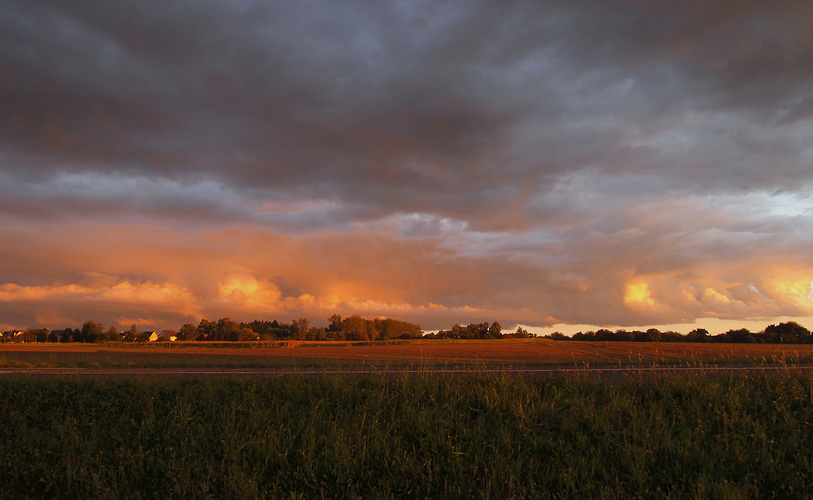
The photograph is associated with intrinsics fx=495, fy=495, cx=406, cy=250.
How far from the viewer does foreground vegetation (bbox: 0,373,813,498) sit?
8102 mm

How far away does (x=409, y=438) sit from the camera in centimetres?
985

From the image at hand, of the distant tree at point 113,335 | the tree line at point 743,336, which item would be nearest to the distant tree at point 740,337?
the tree line at point 743,336

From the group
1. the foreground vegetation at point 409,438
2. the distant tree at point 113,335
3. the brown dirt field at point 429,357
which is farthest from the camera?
the distant tree at point 113,335

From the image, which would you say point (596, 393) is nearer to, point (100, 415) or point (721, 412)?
point (721, 412)

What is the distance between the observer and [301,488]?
8.09m

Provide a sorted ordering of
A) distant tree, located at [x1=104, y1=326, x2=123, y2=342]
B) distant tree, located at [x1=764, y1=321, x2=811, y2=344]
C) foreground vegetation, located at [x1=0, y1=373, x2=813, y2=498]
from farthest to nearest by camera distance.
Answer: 1. distant tree, located at [x1=104, y1=326, x2=123, y2=342]
2. distant tree, located at [x1=764, y1=321, x2=811, y2=344]
3. foreground vegetation, located at [x1=0, y1=373, x2=813, y2=498]

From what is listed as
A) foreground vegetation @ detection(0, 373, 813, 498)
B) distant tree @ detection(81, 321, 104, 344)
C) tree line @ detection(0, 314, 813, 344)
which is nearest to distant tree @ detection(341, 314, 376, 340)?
tree line @ detection(0, 314, 813, 344)

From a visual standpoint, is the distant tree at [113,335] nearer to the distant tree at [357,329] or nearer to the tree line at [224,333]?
the tree line at [224,333]

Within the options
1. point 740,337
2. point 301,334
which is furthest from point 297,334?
point 740,337

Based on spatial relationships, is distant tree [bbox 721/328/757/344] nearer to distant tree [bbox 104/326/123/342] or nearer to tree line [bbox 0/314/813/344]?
tree line [bbox 0/314/813/344]

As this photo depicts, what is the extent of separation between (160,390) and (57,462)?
138 inches

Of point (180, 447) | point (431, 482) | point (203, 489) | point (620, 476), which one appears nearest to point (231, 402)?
point (180, 447)

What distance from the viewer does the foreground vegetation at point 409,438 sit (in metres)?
8.10

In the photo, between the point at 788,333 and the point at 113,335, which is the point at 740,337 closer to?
the point at 788,333
